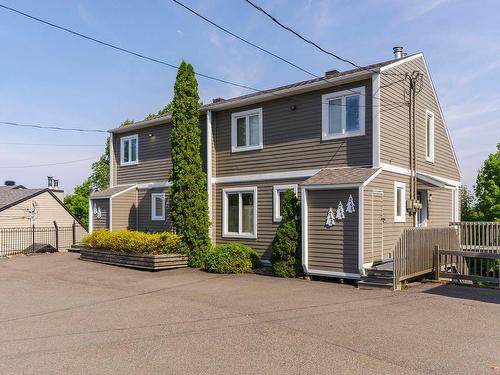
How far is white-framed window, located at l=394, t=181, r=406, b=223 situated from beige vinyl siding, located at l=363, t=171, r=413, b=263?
0.12 meters

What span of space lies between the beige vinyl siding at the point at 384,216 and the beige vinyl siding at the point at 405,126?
569 mm

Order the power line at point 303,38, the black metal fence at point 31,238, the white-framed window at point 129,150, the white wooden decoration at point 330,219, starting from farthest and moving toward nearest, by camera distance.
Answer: the black metal fence at point 31,238 < the white-framed window at point 129,150 < the white wooden decoration at point 330,219 < the power line at point 303,38

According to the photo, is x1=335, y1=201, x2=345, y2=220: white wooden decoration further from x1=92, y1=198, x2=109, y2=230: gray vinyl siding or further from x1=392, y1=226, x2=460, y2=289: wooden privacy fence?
x1=92, y1=198, x2=109, y2=230: gray vinyl siding

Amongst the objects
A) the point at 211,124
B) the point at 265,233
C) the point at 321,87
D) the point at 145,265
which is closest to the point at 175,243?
the point at 145,265

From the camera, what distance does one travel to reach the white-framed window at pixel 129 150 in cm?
2047

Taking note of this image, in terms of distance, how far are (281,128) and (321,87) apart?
1.99 metres

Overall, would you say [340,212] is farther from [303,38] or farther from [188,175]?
[188,175]

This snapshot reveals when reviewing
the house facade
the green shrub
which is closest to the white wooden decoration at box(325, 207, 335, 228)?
the house facade

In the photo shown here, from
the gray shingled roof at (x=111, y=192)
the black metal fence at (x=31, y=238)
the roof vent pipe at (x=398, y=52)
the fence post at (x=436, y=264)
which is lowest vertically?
the black metal fence at (x=31, y=238)

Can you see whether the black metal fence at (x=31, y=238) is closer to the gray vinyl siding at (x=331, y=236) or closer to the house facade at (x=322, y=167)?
the house facade at (x=322, y=167)

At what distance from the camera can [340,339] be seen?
6.59 metres

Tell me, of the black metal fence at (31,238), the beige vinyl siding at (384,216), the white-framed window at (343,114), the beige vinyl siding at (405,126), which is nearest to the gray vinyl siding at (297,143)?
the white-framed window at (343,114)

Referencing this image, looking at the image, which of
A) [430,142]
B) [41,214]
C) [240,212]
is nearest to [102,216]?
[240,212]

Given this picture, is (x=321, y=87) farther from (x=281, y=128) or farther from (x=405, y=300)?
(x=405, y=300)
